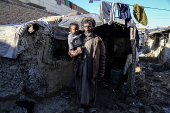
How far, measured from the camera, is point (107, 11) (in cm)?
468

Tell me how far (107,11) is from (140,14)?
1.51m

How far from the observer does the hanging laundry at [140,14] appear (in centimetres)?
513

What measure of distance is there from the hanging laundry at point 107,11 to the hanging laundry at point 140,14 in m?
1.00

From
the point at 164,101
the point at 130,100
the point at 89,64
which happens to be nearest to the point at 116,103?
the point at 130,100

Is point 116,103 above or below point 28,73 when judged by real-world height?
below

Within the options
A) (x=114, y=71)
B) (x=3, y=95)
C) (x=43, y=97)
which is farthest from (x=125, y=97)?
(x=3, y=95)

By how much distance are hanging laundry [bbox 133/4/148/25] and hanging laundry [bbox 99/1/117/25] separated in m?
1.00

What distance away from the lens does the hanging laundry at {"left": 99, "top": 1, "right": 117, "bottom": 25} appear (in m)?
4.56

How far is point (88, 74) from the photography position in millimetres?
2824

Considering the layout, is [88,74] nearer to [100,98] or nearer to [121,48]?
[100,98]

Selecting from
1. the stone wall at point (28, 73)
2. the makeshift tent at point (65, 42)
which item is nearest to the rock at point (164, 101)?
the makeshift tent at point (65, 42)

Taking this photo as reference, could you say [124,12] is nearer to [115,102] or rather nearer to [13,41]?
[115,102]

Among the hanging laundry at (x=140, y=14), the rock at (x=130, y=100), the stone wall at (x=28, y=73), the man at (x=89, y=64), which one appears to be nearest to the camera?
the man at (x=89, y=64)

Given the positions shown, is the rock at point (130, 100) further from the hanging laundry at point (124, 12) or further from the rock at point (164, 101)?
the hanging laundry at point (124, 12)
